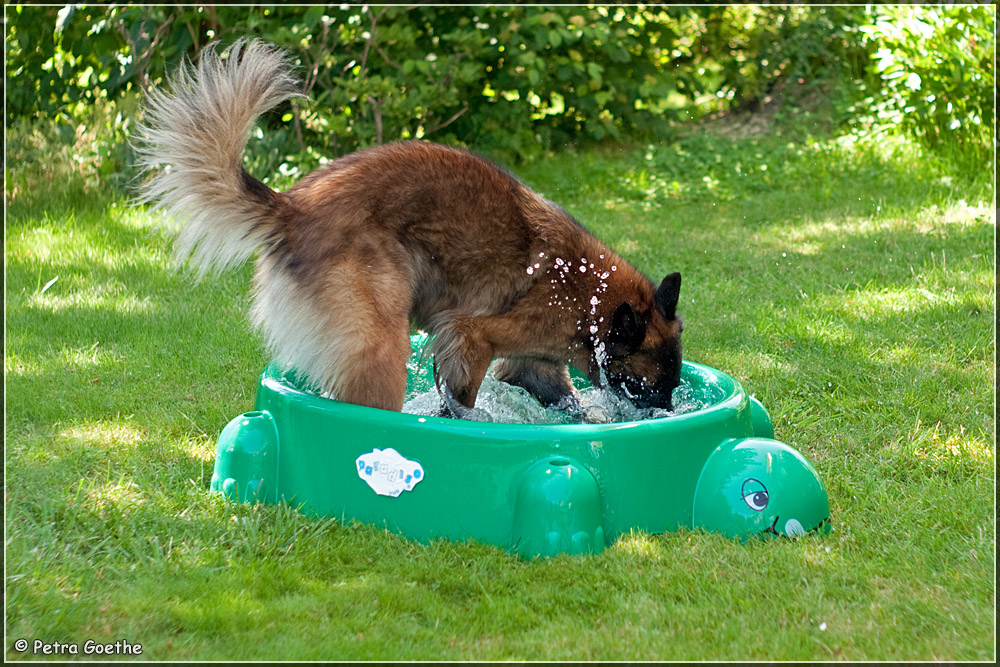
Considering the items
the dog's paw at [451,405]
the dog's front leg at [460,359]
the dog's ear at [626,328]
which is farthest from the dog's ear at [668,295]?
the dog's paw at [451,405]

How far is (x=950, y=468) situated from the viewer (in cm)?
377

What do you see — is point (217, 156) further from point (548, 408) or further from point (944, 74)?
point (944, 74)

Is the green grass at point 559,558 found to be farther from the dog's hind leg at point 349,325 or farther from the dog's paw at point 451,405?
the dog's paw at point 451,405

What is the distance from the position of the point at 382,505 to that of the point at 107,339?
8.62ft

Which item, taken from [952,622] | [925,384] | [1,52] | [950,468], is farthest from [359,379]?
[1,52]

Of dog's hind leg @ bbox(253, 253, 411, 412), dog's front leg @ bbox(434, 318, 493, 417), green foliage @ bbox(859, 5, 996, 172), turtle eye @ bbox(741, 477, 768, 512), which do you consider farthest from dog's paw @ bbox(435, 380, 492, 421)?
green foliage @ bbox(859, 5, 996, 172)

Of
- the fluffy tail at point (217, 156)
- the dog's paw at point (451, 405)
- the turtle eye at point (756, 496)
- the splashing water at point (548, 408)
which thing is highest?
the fluffy tail at point (217, 156)

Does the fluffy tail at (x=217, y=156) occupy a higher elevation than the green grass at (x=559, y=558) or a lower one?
higher

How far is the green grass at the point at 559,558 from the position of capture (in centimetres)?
264

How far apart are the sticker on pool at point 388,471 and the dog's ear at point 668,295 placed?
1.34 meters

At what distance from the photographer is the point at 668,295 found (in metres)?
3.92

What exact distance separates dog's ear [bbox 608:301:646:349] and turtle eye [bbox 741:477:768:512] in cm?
84

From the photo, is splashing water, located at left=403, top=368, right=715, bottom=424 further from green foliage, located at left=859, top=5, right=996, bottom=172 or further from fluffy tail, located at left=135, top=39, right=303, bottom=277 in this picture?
green foliage, located at left=859, top=5, right=996, bottom=172

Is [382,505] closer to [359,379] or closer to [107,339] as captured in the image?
[359,379]
